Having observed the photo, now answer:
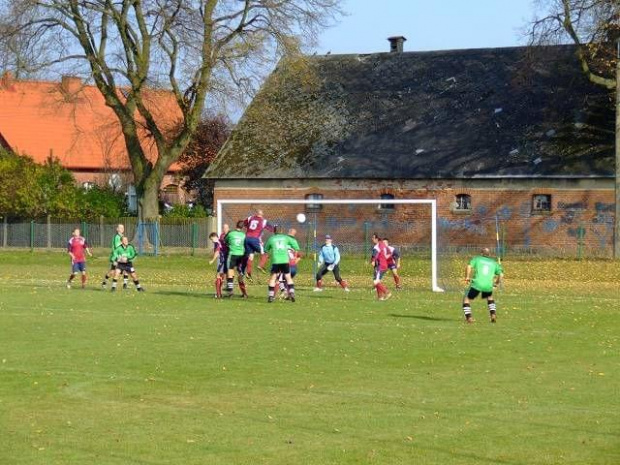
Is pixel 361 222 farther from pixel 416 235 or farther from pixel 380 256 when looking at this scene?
pixel 380 256

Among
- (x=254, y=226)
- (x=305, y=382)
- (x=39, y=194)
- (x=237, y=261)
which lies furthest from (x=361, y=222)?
→ (x=305, y=382)

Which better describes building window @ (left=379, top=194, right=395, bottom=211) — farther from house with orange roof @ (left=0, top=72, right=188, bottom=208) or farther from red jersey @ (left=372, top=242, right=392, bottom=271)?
house with orange roof @ (left=0, top=72, right=188, bottom=208)

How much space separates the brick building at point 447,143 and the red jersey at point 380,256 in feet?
66.8

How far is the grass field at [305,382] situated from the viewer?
11.6 meters

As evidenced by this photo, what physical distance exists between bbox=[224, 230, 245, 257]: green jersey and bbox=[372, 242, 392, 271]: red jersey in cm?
350

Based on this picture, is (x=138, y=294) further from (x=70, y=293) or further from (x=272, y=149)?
(x=272, y=149)

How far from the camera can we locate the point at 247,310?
2656cm

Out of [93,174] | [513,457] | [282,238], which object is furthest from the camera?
[93,174]

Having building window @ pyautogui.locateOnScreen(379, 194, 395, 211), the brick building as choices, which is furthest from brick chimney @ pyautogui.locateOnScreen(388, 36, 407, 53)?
building window @ pyautogui.locateOnScreen(379, 194, 395, 211)

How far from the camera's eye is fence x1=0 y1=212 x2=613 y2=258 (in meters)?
50.2

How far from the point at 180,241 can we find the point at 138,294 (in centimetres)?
2580

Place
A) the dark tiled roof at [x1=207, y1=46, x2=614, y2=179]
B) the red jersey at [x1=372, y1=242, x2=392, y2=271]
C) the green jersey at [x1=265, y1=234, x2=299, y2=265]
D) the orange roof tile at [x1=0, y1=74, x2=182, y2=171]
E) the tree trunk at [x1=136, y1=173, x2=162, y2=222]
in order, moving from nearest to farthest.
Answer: the green jersey at [x1=265, y1=234, x2=299, y2=265]
the red jersey at [x1=372, y1=242, x2=392, y2=271]
the dark tiled roof at [x1=207, y1=46, x2=614, y2=179]
the tree trunk at [x1=136, y1=173, x2=162, y2=222]
the orange roof tile at [x1=0, y1=74, x2=182, y2=171]

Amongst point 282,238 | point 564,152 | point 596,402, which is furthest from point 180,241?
point 596,402

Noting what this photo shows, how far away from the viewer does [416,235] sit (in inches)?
2074
